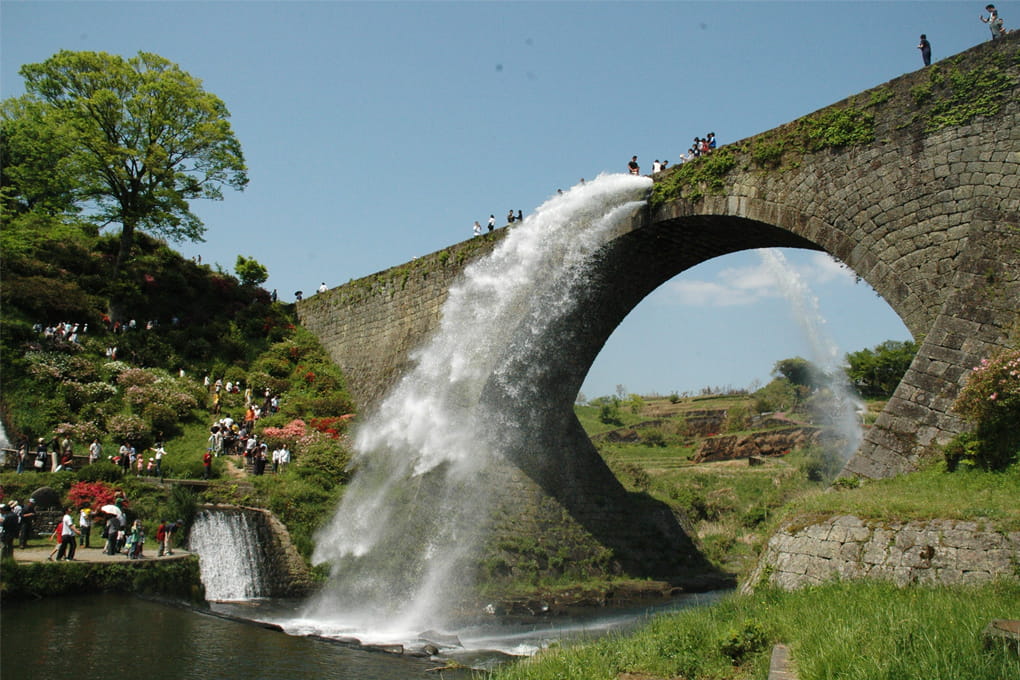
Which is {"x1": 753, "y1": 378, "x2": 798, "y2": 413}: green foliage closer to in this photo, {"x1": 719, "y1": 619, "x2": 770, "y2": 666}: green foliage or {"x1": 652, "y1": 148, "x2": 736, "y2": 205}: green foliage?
{"x1": 652, "y1": 148, "x2": 736, "y2": 205}: green foliage

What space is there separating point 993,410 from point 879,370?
40.4 metres

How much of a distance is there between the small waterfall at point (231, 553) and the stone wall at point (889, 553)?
12.7 m

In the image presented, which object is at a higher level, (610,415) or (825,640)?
(610,415)

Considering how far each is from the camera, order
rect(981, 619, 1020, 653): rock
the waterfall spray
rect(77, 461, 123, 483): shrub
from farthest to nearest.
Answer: rect(77, 461, 123, 483): shrub → the waterfall spray → rect(981, 619, 1020, 653): rock

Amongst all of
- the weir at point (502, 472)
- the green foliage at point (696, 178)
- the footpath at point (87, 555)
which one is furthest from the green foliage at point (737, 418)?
the footpath at point (87, 555)

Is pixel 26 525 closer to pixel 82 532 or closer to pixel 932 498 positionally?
pixel 82 532

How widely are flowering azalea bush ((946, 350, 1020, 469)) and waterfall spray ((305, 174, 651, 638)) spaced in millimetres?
9622

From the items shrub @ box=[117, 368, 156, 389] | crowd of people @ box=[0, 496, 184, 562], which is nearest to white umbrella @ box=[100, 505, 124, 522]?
crowd of people @ box=[0, 496, 184, 562]

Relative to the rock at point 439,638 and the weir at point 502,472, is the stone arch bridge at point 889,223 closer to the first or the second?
the weir at point 502,472

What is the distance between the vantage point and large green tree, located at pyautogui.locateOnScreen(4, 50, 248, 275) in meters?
30.1

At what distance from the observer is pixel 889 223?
12.9 m

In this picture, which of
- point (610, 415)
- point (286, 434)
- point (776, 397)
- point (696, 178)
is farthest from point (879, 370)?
point (286, 434)

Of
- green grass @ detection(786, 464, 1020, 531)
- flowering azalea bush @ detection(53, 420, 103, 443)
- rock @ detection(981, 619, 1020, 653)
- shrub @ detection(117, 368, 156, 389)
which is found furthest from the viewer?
shrub @ detection(117, 368, 156, 389)

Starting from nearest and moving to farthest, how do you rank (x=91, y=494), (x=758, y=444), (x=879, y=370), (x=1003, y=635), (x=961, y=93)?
1. (x=1003, y=635)
2. (x=961, y=93)
3. (x=91, y=494)
4. (x=758, y=444)
5. (x=879, y=370)
